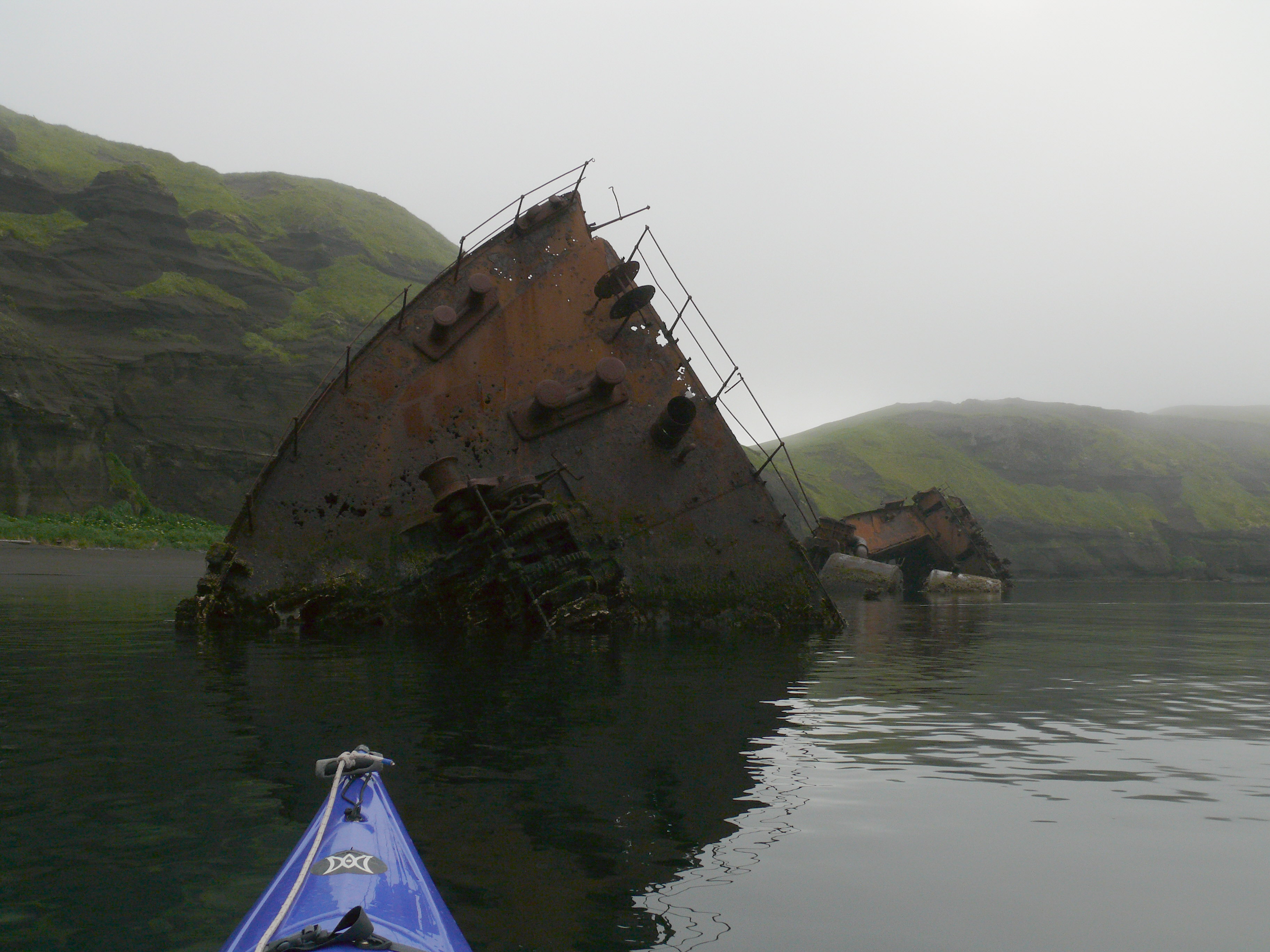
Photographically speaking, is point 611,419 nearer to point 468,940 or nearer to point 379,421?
point 379,421

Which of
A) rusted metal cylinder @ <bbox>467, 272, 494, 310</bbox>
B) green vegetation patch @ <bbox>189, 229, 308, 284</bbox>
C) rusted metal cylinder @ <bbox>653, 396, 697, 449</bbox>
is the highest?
green vegetation patch @ <bbox>189, 229, 308, 284</bbox>

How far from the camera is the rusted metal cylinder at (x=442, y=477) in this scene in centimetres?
1308

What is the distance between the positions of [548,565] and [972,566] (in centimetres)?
3481

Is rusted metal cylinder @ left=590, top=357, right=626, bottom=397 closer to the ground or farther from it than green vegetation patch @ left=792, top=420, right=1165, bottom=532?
closer to the ground

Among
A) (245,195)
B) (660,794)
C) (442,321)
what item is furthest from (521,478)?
(245,195)

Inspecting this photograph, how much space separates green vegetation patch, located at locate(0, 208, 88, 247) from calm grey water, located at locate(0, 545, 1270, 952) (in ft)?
189

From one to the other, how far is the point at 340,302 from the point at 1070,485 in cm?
8609

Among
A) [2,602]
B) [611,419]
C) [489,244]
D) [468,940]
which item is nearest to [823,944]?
[468,940]

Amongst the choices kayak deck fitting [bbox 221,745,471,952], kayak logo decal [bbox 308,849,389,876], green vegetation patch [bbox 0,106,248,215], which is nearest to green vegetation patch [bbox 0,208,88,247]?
green vegetation patch [bbox 0,106,248,215]

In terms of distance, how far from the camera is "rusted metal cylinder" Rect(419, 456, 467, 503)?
13.1 meters

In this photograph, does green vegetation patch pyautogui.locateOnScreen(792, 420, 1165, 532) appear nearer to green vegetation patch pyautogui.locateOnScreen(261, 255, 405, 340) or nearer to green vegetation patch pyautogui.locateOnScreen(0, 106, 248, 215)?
green vegetation patch pyautogui.locateOnScreen(261, 255, 405, 340)

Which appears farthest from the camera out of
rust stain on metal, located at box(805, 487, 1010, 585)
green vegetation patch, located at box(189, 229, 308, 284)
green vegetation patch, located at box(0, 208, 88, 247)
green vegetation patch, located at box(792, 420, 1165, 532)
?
green vegetation patch, located at box(792, 420, 1165, 532)

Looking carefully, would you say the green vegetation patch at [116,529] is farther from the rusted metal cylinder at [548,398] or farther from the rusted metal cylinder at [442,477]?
the rusted metal cylinder at [548,398]

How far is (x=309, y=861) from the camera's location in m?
3.03
